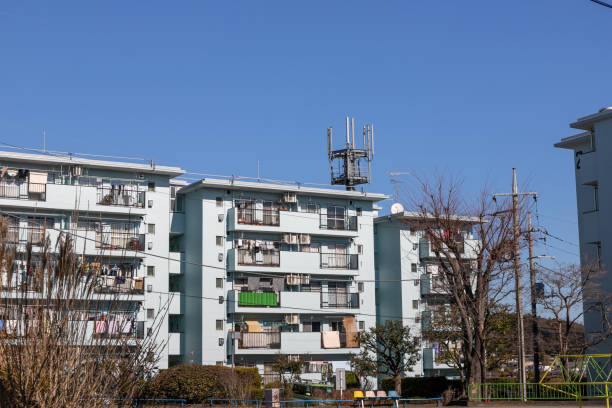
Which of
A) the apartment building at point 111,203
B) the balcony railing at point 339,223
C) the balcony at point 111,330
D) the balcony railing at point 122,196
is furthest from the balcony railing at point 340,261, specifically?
the balcony at point 111,330

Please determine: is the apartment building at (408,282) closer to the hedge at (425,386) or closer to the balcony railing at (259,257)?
the balcony railing at (259,257)

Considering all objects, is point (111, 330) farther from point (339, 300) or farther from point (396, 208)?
point (396, 208)

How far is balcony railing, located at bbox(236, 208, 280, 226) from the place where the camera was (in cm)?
5328

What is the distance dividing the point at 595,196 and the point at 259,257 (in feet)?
72.4

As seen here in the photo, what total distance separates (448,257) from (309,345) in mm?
21025

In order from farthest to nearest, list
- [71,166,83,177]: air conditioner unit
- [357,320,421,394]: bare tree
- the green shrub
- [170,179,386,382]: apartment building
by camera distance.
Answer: [170,179,386,382]: apartment building → the green shrub → [71,166,83,177]: air conditioner unit → [357,320,421,394]: bare tree

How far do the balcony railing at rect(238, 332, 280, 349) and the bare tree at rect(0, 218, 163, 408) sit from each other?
135ft

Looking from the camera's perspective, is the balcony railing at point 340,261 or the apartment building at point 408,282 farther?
the apartment building at point 408,282

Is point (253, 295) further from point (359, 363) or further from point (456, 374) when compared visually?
Answer: point (456, 374)

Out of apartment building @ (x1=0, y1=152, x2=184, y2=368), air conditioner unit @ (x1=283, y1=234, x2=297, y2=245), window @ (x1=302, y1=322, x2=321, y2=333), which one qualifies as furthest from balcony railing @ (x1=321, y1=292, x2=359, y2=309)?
apartment building @ (x1=0, y1=152, x2=184, y2=368)

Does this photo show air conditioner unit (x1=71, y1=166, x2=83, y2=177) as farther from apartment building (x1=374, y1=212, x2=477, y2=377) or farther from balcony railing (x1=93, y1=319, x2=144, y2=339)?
balcony railing (x1=93, y1=319, x2=144, y2=339)

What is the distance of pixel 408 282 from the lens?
5875 centimetres

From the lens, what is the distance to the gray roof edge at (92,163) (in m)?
46.4

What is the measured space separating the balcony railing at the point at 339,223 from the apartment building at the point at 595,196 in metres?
18.3
